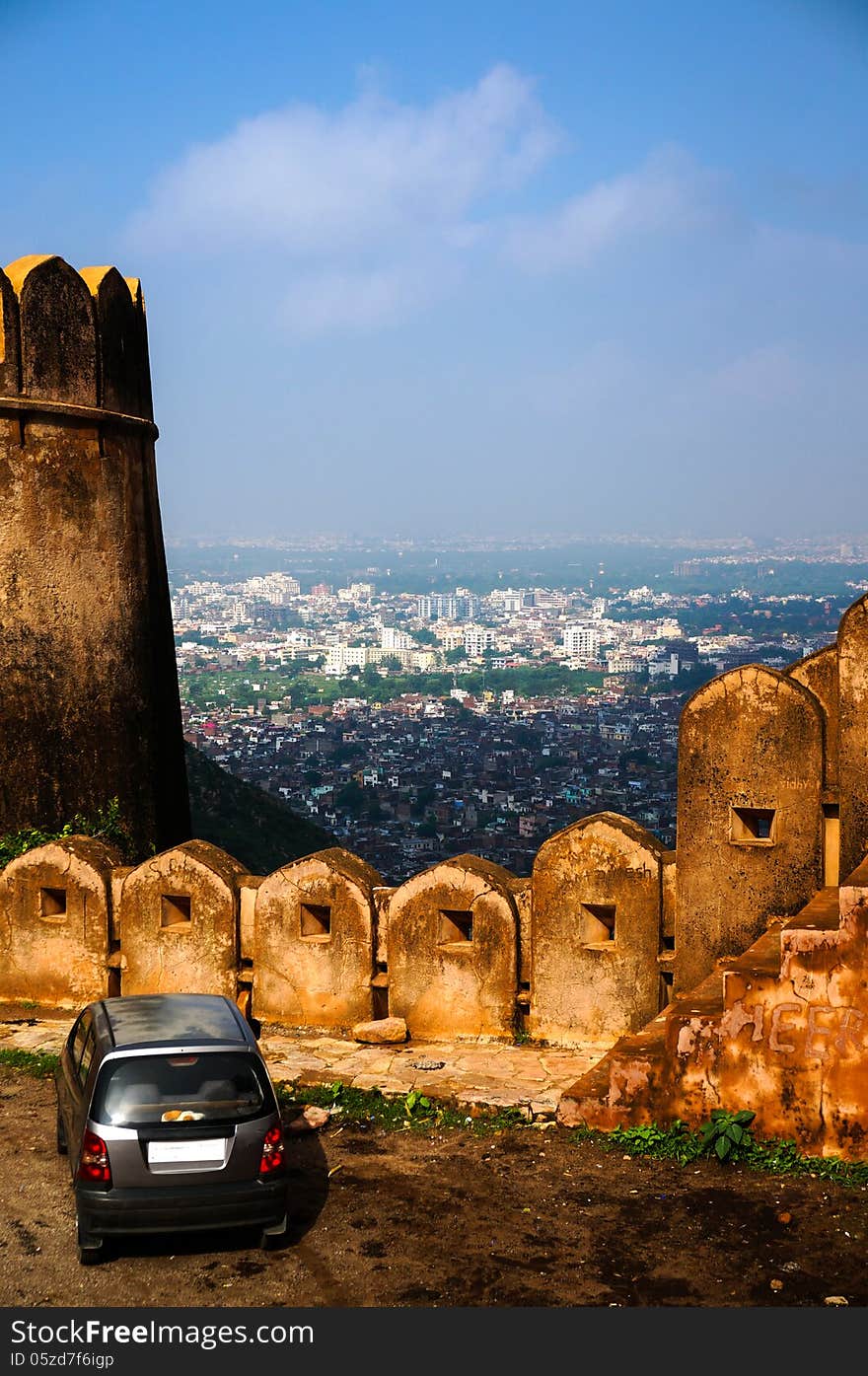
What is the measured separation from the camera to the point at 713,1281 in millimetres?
6367

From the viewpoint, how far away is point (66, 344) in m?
12.9

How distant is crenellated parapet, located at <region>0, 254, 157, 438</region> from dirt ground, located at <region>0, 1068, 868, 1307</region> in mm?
6985

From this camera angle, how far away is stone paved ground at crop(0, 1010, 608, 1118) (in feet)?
30.3

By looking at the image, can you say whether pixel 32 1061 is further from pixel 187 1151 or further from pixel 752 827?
pixel 752 827

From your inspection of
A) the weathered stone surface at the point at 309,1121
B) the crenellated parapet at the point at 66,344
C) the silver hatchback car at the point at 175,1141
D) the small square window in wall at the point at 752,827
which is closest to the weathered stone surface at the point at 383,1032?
the weathered stone surface at the point at 309,1121

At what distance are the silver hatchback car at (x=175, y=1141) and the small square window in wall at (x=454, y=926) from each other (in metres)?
3.69

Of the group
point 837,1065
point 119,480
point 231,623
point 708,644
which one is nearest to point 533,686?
point 708,644

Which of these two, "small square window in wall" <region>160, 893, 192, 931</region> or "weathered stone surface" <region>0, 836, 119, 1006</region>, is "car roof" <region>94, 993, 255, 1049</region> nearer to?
"small square window in wall" <region>160, 893, 192, 931</region>

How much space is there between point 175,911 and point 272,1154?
504cm

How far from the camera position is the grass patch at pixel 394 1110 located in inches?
341

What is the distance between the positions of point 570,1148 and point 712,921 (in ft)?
7.67

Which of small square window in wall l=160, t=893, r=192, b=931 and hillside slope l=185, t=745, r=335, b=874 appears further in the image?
hillside slope l=185, t=745, r=335, b=874

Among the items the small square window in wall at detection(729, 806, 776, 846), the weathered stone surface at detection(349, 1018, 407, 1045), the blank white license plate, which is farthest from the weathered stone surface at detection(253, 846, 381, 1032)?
the blank white license plate

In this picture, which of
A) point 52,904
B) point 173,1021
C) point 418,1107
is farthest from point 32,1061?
point 173,1021
